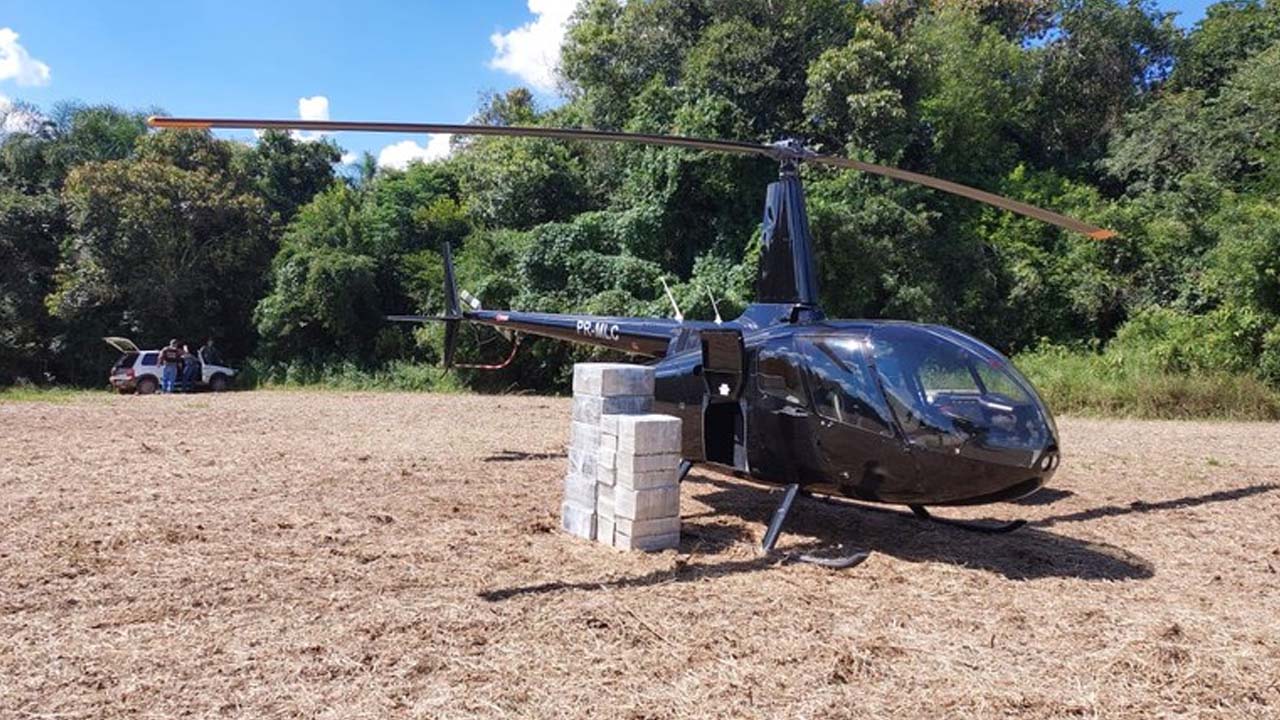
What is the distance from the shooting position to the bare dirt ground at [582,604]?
3785 mm

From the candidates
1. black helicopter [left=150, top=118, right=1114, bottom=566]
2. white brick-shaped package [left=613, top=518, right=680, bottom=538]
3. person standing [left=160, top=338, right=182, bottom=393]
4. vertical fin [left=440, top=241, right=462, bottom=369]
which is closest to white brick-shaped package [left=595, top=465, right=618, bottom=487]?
white brick-shaped package [left=613, top=518, right=680, bottom=538]

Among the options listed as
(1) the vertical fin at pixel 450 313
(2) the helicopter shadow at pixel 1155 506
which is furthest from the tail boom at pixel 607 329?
(2) the helicopter shadow at pixel 1155 506

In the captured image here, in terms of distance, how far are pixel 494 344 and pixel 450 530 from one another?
54.6 ft

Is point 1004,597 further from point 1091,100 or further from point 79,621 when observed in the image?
point 1091,100

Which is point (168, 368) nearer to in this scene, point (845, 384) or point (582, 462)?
point (582, 462)

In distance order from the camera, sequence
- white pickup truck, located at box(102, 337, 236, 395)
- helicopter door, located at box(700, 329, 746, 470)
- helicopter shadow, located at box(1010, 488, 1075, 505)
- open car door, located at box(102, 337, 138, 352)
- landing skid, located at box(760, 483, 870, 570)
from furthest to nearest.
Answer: open car door, located at box(102, 337, 138, 352), white pickup truck, located at box(102, 337, 236, 395), helicopter shadow, located at box(1010, 488, 1075, 505), helicopter door, located at box(700, 329, 746, 470), landing skid, located at box(760, 483, 870, 570)

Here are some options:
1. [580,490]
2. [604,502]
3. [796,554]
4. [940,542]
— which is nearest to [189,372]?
[580,490]

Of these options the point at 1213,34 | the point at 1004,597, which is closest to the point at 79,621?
the point at 1004,597

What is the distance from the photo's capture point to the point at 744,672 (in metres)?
4.06

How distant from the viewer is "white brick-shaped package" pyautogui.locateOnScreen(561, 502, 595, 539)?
654 centimetres

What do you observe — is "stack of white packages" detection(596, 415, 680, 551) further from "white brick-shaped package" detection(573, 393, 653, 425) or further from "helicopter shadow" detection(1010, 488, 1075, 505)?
"helicopter shadow" detection(1010, 488, 1075, 505)

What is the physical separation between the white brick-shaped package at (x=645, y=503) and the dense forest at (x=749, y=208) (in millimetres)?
14793

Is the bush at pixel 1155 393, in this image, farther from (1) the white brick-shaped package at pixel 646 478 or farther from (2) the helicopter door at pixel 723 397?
(1) the white brick-shaped package at pixel 646 478

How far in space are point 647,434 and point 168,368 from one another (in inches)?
809
